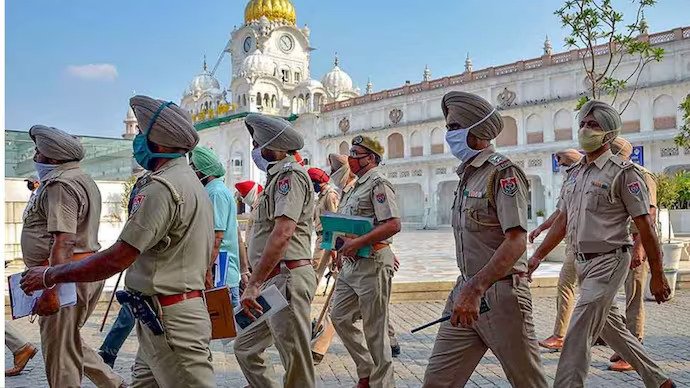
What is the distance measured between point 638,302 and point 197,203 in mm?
4246

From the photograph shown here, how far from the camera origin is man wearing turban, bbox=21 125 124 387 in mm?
3748

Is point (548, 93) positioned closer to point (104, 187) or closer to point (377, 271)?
point (104, 187)

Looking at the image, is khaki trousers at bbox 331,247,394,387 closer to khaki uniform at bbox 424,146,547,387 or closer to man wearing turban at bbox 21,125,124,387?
khaki uniform at bbox 424,146,547,387

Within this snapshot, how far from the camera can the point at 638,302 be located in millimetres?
5539

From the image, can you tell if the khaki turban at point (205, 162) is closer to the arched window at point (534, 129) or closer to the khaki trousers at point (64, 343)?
the khaki trousers at point (64, 343)

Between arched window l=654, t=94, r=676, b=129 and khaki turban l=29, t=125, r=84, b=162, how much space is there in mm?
29869

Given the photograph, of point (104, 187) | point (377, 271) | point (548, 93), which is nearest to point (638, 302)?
point (377, 271)

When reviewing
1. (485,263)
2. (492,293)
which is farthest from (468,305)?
(485,263)

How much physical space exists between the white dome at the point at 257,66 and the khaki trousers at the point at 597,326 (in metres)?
46.1

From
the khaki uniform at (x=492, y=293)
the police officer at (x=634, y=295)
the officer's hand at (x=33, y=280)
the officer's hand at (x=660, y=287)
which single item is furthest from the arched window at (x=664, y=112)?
the officer's hand at (x=33, y=280)

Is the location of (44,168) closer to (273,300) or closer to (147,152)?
(147,152)

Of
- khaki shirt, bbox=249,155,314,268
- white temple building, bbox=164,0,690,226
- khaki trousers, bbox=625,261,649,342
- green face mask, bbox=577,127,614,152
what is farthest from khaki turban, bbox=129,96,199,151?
white temple building, bbox=164,0,690,226

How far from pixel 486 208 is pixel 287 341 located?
Result: 4.79 feet

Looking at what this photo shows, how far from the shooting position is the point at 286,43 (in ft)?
182
